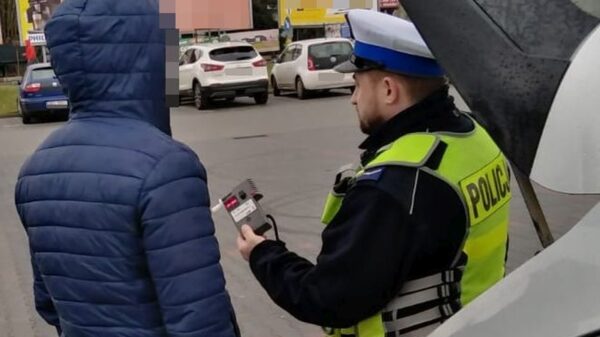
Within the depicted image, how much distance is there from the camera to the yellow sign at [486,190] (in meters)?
1.79

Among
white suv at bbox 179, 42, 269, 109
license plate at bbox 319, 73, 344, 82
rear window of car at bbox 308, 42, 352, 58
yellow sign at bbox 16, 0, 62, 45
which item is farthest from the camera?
yellow sign at bbox 16, 0, 62, 45

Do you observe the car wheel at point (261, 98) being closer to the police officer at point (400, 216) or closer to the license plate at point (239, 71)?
the license plate at point (239, 71)

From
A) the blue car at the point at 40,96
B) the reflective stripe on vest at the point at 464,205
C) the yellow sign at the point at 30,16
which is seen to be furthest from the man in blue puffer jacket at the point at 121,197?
the yellow sign at the point at 30,16

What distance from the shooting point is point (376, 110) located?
6.23 ft

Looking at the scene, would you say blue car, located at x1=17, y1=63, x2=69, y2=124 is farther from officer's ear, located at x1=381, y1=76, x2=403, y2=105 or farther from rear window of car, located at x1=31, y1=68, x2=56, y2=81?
officer's ear, located at x1=381, y1=76, x2=403, y2=105

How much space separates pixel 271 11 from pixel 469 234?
1711 inches

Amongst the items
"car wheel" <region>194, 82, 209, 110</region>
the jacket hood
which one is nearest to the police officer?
the jacket hood

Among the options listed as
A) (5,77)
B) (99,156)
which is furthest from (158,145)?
(5,77)

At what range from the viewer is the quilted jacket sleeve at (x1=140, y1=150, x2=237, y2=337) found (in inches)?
70.9

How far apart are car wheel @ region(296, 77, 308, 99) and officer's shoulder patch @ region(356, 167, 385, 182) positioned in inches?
763

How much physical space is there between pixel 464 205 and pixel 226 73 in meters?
18.6

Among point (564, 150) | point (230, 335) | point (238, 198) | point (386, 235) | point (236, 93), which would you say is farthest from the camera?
point (236, 93)

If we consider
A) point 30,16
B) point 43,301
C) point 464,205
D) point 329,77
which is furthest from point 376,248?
point 30,16

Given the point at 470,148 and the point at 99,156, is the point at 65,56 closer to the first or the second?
the point at 99,156
